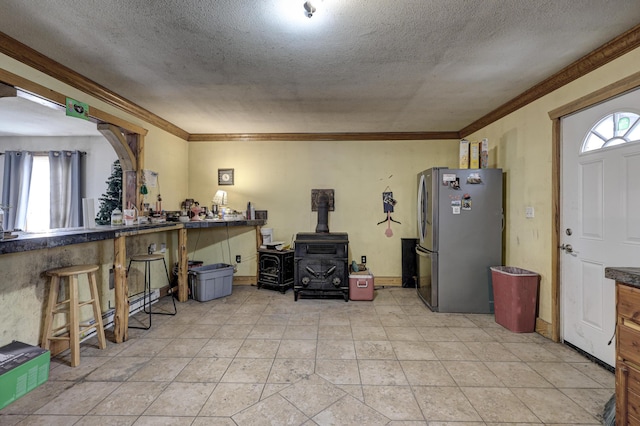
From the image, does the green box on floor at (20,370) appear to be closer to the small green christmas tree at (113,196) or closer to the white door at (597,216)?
the small green christmas tree at (113,196)

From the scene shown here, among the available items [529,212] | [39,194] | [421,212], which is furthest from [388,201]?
[39,194]

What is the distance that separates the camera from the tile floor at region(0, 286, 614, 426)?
5.28ft

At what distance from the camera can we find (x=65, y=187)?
173 inches

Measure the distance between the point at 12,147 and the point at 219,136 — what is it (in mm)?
3340

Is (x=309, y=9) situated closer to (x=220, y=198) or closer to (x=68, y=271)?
(x=68, y=271)

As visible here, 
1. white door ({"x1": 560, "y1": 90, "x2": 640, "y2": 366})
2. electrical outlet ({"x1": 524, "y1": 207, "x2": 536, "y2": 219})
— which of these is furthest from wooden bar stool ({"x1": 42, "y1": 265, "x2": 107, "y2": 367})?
electrical outlet ({"x1": 524, "y1": 207, "x2": 536, "y2": 219})

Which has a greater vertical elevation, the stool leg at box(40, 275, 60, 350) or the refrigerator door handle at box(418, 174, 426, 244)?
the refrigerator door handle at box(418, 174, 426, 244)

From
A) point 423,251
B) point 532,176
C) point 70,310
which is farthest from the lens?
point 423,251

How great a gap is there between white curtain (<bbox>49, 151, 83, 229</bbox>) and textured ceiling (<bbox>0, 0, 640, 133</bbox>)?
229 cm

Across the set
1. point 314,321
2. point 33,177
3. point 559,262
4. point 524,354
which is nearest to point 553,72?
point 559,262

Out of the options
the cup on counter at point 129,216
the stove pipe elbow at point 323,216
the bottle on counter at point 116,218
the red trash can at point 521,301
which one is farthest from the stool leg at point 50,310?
the red trash can at point 521,301

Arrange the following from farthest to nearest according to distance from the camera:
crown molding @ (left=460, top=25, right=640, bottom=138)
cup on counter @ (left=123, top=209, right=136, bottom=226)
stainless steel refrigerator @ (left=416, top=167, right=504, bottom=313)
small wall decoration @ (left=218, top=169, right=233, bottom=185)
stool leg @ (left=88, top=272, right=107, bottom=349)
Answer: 1. small wall decoration @ (left=218, top=169, right=233, bottom=185)
2. stainless steel refrigerator @ (left=416, top=167, right=504, bottom=313)
3. cup on counter @ (left=123, top=209, right=136, bottom=226)
4. stool leg @ (left=88, top=272, right=107, bottom=349)
5. crown molding @ (left=460, top=25, right=640, bottom=138)

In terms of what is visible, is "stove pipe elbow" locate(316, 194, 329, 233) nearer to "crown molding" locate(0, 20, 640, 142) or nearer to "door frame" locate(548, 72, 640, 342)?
"crown molding" locate(0, 20, 640, 142)

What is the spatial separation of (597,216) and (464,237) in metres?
1.17
